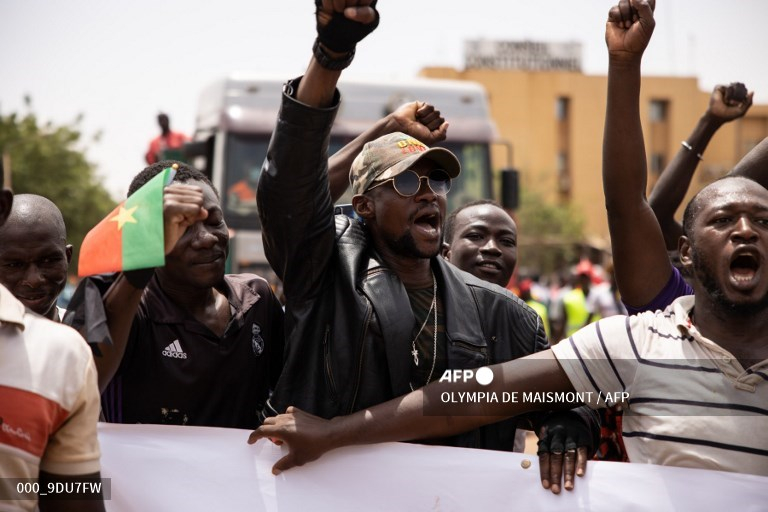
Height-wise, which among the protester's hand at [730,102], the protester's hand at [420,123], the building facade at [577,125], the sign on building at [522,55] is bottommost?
the building facade at [577,125]

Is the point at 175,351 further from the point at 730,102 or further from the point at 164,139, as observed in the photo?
the point at 164,139

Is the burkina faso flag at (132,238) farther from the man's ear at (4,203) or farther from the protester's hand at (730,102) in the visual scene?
the protester's hand at (730,102)

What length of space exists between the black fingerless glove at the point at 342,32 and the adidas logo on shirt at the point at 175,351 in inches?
46.7

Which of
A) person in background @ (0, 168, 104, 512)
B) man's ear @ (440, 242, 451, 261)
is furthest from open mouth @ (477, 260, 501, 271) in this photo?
person in background @ (0, 168, 104, 512)

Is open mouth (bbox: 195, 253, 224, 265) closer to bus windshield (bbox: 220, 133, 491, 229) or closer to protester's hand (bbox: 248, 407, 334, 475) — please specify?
protester's hand (bbox: 248, 407, 334, 475)

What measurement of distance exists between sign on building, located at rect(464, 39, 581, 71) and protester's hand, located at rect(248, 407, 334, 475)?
5293cm

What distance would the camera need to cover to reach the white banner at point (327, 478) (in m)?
2.82

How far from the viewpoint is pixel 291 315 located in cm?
301

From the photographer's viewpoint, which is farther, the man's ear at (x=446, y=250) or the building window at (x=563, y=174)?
the building window at (x=563, y=174)

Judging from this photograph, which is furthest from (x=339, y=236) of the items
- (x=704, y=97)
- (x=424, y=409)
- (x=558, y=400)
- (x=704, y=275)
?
(x=704, y=97)

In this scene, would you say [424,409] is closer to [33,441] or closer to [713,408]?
[713,408]

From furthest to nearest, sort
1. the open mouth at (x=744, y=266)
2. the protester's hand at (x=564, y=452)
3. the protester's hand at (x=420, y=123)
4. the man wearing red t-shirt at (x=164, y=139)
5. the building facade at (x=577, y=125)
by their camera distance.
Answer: the building facade at (x=577, y=125), the man wearing red t-shirt at (x=164, y=139), the protester's hand at (x=420, y=123), the protester's hand at (x=564, y=452), the open mouth at (x=744, y=266)

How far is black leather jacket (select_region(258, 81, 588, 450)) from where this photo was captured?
2852 millimetres

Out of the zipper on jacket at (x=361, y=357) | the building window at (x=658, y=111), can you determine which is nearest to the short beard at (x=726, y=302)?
the zipper on jacket at (x=361, y=357)
